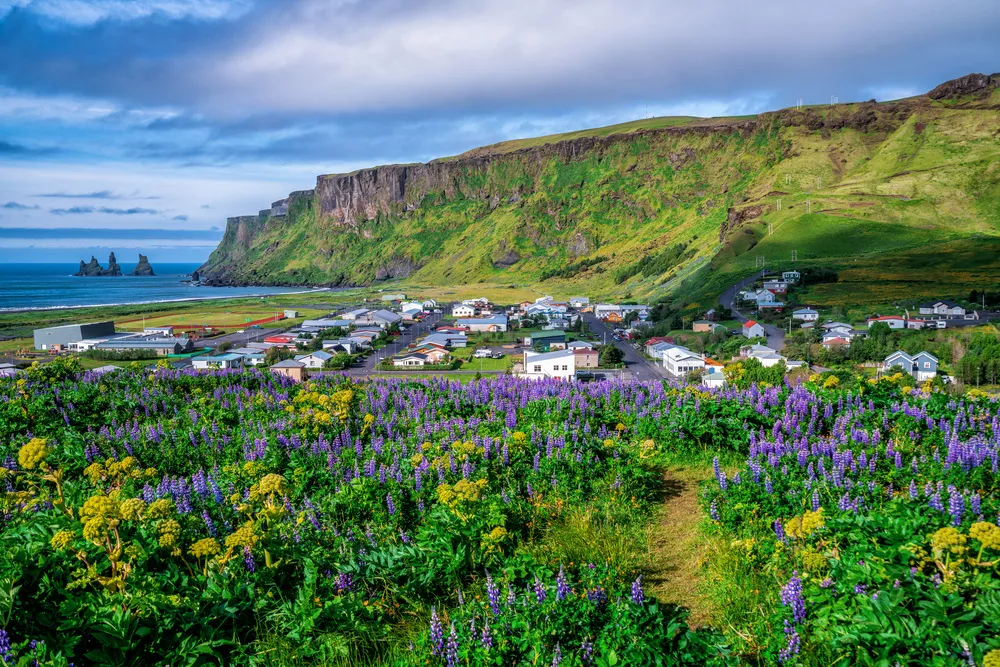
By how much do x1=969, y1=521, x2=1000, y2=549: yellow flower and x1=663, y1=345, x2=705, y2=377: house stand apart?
49.7 m

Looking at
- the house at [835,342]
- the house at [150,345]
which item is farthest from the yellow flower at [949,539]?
the house at [150,345]

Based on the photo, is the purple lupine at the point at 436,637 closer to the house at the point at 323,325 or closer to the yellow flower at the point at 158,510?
the yellow flower at the point at 158,510

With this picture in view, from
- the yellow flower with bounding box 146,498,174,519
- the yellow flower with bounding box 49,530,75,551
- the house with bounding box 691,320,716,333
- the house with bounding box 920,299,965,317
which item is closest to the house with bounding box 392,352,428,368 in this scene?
the house with bounding box 691,320,716,333

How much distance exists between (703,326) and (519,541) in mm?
76014

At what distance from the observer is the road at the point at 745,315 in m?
66.0

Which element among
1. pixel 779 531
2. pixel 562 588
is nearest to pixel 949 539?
pixel 779 531

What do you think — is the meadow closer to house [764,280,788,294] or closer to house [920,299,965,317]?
house [920,299,965,317]

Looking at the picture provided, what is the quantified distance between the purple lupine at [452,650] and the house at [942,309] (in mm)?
81807

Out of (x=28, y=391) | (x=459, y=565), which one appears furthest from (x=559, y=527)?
(x=28, y=391)

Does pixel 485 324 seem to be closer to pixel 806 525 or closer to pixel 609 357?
pixel 609 357

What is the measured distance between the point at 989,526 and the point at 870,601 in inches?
43.6

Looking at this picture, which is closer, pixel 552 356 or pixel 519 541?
pixel 519 541

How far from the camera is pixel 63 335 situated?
8675 cm

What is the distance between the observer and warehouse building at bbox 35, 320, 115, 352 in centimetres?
8421
